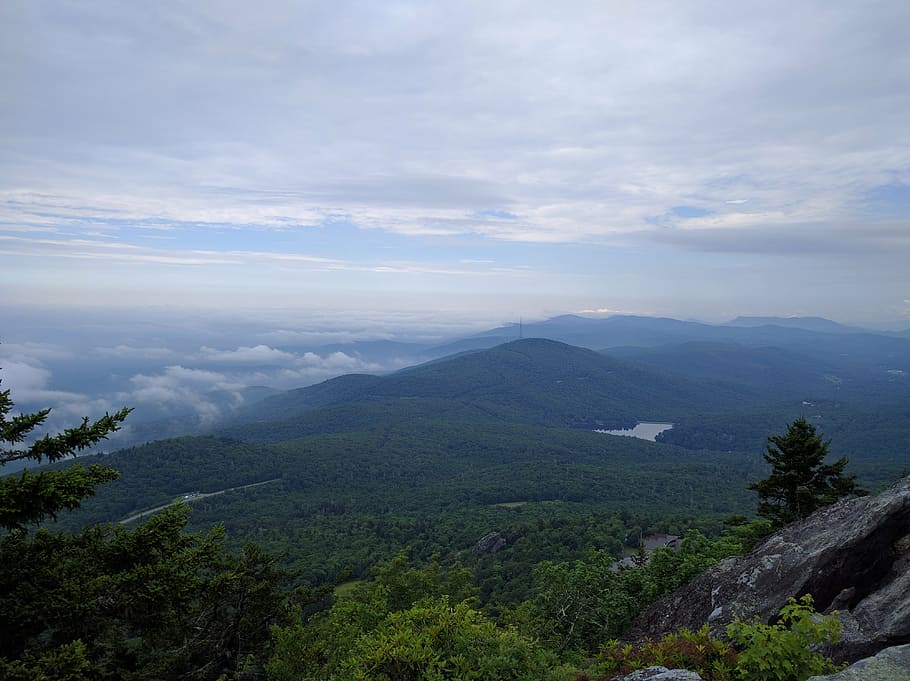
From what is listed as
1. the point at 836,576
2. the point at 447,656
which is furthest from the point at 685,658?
the point at 836,576

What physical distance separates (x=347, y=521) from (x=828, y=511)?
118759mm

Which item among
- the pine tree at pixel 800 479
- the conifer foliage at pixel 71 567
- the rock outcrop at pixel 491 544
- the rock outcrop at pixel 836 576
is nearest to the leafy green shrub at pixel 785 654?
the rock outcrop at pixel 836 576

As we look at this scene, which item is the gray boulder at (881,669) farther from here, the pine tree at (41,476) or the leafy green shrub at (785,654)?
the pine tree at (41,476)

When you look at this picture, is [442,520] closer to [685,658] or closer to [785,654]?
[685,658]

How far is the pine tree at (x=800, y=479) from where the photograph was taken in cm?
2458

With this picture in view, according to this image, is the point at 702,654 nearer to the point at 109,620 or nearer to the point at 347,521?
the point at 109,620

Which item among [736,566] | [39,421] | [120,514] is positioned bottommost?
[120,514]

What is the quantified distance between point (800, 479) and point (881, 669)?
949 inches

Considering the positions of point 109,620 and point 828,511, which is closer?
point 109,620

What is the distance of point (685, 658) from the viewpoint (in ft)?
24.5

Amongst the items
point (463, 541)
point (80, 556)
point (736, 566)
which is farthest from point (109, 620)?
point (463, 541)

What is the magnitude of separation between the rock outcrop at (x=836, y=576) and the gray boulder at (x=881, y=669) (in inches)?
164

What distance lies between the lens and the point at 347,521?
119312 mm

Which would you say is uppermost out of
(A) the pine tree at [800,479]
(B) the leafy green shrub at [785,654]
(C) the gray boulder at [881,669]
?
(C) the gray boulder at [881,669]
